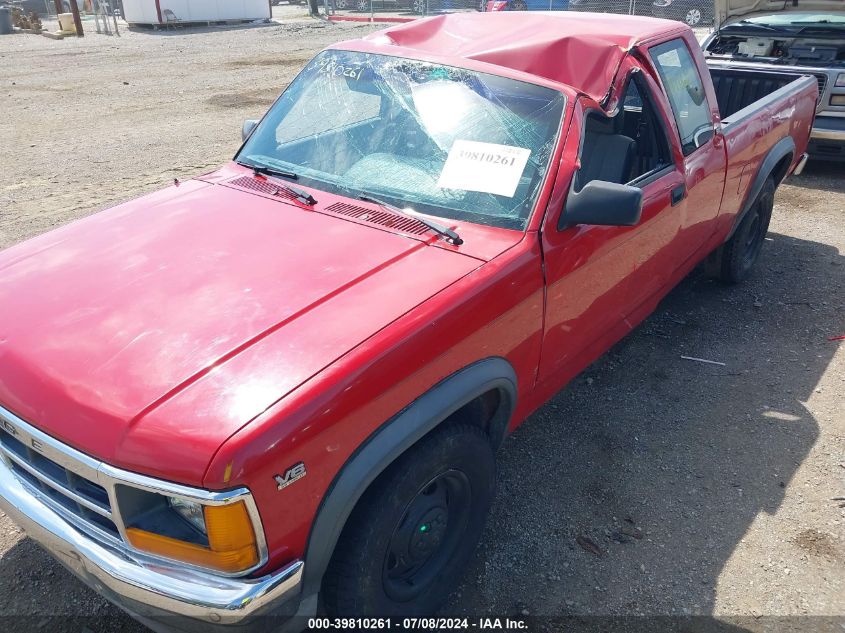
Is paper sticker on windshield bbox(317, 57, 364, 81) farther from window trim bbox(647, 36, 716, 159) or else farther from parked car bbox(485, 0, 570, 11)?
parked car bbox(485, 0, 570, 11)

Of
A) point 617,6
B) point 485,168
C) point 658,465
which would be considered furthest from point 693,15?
point 485,168

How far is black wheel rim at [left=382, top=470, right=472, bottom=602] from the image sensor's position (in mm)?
2314

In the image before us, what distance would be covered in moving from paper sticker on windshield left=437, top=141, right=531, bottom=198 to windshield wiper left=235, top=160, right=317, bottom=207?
1.81 ft

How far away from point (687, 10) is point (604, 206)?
18.6 meters

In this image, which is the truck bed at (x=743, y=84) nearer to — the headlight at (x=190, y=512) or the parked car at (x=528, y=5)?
the headlight at (x=190, y=512)

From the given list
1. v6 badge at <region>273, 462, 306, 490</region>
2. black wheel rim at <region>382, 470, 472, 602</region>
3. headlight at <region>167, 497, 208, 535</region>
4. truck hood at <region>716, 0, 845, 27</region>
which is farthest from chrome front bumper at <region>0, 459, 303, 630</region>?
truck hood at <region>716, 0, 845, 27</region>

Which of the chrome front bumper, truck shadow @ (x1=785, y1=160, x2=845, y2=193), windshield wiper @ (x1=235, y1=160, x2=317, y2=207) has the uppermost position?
windshield wiper @ (x1=235, y1=160, x2=317, y2=207)

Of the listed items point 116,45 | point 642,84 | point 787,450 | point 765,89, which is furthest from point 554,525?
point 116,45

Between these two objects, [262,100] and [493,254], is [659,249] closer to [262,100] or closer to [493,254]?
[493,254]

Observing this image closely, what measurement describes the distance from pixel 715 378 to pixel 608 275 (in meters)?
1.43

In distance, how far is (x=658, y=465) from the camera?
3359mm

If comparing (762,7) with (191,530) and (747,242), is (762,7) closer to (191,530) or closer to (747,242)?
(747,242)

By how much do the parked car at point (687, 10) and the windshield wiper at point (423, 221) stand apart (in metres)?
18.0

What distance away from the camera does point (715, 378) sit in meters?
4.04
